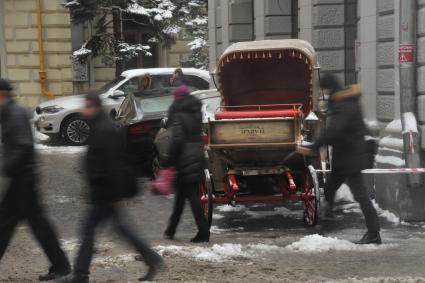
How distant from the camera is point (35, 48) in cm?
2552

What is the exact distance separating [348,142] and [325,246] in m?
1.12

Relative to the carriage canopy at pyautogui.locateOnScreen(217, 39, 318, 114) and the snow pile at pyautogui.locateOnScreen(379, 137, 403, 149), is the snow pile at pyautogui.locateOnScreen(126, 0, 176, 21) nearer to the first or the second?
the carriage canopy at pyautogui.locateOnScreen(217, 39, 318, 114)

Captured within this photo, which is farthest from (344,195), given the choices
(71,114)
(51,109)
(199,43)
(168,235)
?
(199,43)

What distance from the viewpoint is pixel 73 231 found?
9430mm

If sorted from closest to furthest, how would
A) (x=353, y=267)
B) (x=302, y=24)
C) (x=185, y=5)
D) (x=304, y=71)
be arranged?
(x=353, y=267) → (x=304, y=71) → (x=302, y=24) → (x=185, y=5)

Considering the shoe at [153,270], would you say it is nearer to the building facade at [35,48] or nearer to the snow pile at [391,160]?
the snow pile at [391,160]

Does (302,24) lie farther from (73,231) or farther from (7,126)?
(7,126)

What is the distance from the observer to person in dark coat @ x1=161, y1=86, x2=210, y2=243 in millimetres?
7871

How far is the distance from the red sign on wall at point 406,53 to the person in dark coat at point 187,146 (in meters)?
2.93

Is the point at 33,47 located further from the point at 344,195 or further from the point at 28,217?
the point at 28,217

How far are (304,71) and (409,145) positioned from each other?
2.43m

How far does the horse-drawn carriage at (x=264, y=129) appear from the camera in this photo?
9086mm

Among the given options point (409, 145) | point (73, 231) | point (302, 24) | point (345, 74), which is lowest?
point (73, 231)

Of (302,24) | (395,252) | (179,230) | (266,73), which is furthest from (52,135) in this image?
(395,252)
